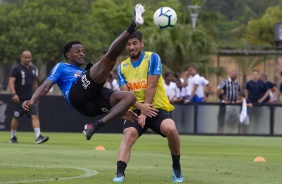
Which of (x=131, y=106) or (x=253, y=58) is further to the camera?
(x=253, y=58)

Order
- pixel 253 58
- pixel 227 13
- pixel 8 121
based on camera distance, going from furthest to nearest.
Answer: pixel 227 13
pixel 253 58
pixel 8 121

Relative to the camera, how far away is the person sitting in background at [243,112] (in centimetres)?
3147

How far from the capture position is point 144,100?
40.9 feet

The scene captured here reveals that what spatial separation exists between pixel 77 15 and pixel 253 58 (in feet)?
59.8

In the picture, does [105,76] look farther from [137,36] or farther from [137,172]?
[137,172]

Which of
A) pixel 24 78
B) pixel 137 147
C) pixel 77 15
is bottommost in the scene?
pixel 137 147

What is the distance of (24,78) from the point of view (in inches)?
915

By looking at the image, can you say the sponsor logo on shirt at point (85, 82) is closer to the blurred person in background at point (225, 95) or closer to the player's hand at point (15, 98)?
the player's hand at point (15, 98)

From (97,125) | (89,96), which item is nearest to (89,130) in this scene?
(97,125)

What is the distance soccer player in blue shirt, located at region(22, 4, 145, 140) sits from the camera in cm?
1190

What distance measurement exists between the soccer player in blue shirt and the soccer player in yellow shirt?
202 mm

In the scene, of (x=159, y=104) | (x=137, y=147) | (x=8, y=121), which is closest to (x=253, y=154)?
(x=137, y=147)

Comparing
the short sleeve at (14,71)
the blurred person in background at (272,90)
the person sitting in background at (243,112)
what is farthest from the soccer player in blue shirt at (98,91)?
the blurred person in background at (272,90)

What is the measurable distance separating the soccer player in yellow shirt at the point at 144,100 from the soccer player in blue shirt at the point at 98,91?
0.66 ft
